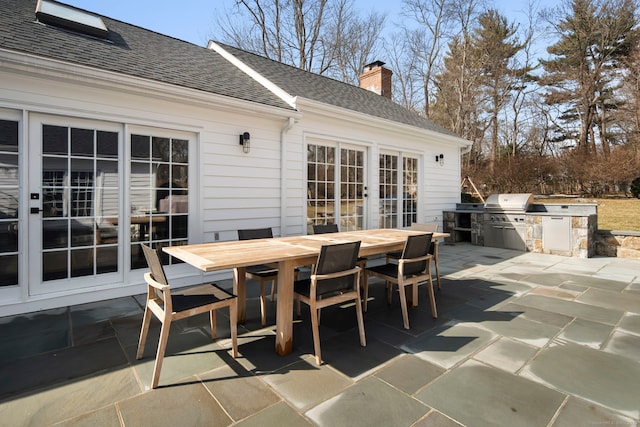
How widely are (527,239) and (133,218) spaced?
7.42m

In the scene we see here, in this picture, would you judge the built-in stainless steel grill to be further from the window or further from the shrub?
the shrub

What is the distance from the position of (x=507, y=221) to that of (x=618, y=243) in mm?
1913

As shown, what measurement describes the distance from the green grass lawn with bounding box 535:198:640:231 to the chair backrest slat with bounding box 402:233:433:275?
7.85 meters

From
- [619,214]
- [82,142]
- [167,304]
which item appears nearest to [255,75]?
[82,142]

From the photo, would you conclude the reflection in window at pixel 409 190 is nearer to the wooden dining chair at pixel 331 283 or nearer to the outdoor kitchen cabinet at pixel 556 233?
the outdoor kitchen cabinet at pixel 556 233

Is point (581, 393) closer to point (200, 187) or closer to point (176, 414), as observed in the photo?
point (176, 414)

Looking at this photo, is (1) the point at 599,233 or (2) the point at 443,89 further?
(2) the point at 443,89

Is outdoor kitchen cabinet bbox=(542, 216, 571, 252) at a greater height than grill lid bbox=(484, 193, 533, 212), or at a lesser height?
lesser

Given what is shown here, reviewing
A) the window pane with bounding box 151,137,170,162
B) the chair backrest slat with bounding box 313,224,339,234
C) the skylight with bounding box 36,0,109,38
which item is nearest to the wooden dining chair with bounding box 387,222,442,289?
the chair backrest slat with bounding box 313,224,339,234

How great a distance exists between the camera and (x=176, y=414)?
5.94ft

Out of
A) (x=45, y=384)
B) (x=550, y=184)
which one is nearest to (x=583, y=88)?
(x=550, y=184)

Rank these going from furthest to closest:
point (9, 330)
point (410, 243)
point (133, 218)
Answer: point (133, 218), point (410, 243), point (9, 330)

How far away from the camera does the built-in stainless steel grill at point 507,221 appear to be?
7227 mm

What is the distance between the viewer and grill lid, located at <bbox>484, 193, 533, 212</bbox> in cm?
733
